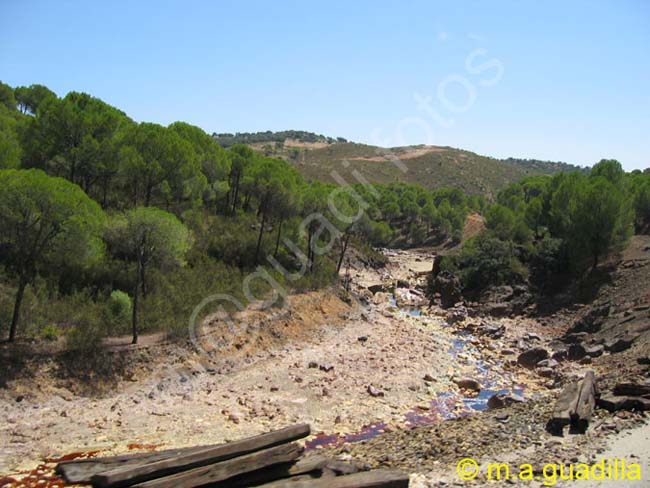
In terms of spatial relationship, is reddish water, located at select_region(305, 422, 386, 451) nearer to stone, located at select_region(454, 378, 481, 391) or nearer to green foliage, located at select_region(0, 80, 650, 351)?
stone, located at select_region(454, 378, 481, 391)

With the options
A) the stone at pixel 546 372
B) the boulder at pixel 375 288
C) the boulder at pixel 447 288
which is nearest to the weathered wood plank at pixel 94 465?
the stone at pixel 546 372

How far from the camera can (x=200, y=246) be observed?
29.2m

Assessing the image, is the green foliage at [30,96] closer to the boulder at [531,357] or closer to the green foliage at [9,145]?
the green foliage at [9,145]

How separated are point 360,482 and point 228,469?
8.37 ft

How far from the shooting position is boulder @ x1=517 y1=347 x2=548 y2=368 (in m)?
22.6

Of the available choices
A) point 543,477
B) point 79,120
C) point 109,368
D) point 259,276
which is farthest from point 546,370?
point 79,120

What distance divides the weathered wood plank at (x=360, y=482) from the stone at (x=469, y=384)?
1083 cm

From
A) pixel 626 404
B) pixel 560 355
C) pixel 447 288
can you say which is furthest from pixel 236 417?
pixel 447 288

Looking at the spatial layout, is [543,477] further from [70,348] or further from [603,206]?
[603,206]

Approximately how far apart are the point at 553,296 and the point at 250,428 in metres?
26.1

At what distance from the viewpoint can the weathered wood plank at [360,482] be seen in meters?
8.88

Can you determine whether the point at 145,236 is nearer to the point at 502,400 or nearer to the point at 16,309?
the point at 16,309

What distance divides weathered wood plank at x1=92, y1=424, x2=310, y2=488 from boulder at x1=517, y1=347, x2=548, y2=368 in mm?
15546

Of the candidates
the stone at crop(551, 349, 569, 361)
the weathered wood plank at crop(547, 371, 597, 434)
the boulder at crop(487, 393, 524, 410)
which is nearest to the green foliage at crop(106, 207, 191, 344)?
the boulder at crop(487, 393, 524, 410)
